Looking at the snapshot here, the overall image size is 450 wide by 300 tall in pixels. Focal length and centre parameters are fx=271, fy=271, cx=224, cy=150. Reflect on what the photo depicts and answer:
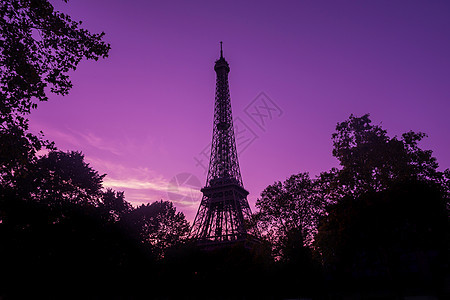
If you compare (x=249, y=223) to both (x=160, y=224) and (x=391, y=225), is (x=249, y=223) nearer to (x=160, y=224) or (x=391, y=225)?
(x=391, y=225)

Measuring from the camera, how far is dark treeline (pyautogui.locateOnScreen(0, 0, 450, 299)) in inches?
469

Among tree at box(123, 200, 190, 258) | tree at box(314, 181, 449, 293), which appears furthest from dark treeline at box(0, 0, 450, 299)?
tree at box(123, 200, 190, 258)

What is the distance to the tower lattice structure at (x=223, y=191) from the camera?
55906 mm

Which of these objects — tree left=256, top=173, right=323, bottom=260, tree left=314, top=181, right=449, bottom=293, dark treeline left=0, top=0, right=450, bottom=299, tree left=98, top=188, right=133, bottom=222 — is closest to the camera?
dark treeline left=0, top=0, right=450, bottom=299

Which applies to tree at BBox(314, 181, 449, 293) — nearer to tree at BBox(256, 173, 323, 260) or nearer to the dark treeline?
the dark treeline

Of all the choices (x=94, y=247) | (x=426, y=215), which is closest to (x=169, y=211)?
(x=94, y=247)

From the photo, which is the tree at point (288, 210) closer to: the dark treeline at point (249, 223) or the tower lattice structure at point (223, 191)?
the dark treeline at point (249, 223)

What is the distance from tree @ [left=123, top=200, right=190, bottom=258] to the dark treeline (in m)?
7.74

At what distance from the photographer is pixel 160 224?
51.9 m

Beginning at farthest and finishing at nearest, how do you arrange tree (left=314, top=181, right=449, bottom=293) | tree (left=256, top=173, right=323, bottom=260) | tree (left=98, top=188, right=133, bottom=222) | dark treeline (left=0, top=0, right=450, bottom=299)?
tree (left=98, top=188, right=133, bottom=222) → tree (left=256, top=173, right=323, bottom=260) → tree (left=314, top=181, right=449, bottom=293) → dark treeline (left=0, top=0, right=450, bottom=299)

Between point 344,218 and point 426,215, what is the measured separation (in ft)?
15.8

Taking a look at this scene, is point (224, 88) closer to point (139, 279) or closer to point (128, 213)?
point (128, 213)

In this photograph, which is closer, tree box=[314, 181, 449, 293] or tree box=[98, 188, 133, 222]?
tree box=[314, 181, 449, 293]

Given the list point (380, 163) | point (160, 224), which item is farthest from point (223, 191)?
point (380, 163)
